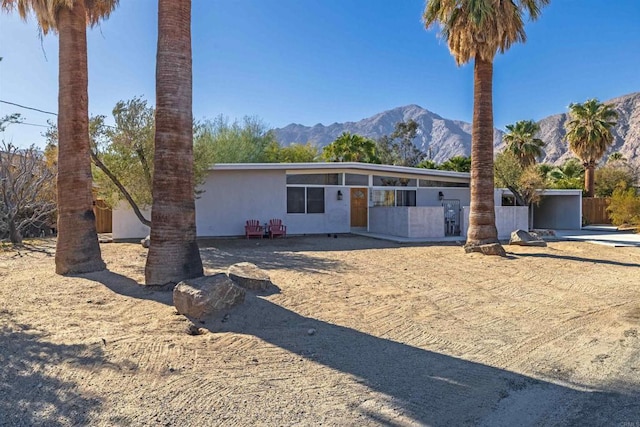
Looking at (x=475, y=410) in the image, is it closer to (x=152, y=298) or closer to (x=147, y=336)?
(x=147, y=336)

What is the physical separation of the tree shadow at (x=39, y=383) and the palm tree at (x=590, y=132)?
1356 inches

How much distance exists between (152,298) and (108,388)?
324 centimetres

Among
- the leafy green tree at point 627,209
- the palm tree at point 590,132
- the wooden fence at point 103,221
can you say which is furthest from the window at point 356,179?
the palm tree at point 590,132

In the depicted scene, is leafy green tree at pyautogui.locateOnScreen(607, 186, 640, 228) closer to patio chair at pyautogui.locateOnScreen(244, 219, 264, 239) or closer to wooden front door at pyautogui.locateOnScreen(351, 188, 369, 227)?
wooden front door at pyautogui.locateOnScreen(351, 188, 369, 227)

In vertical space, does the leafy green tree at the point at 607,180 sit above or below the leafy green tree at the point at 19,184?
above

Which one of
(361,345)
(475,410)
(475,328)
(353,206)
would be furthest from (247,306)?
(353,206)

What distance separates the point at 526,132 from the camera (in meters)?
32.2

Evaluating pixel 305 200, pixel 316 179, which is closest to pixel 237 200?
pixel 305 200

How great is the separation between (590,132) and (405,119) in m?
148

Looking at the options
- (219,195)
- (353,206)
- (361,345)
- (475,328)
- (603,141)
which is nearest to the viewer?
(361,345)

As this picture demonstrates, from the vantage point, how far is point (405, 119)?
6885 inches

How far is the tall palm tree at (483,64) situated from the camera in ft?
45.0

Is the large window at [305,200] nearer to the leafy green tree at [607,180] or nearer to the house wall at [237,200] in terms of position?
the house wall at [237,200]

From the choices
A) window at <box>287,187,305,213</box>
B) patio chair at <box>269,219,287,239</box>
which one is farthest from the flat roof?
patio chair at <box>269,219,287,239</box>
